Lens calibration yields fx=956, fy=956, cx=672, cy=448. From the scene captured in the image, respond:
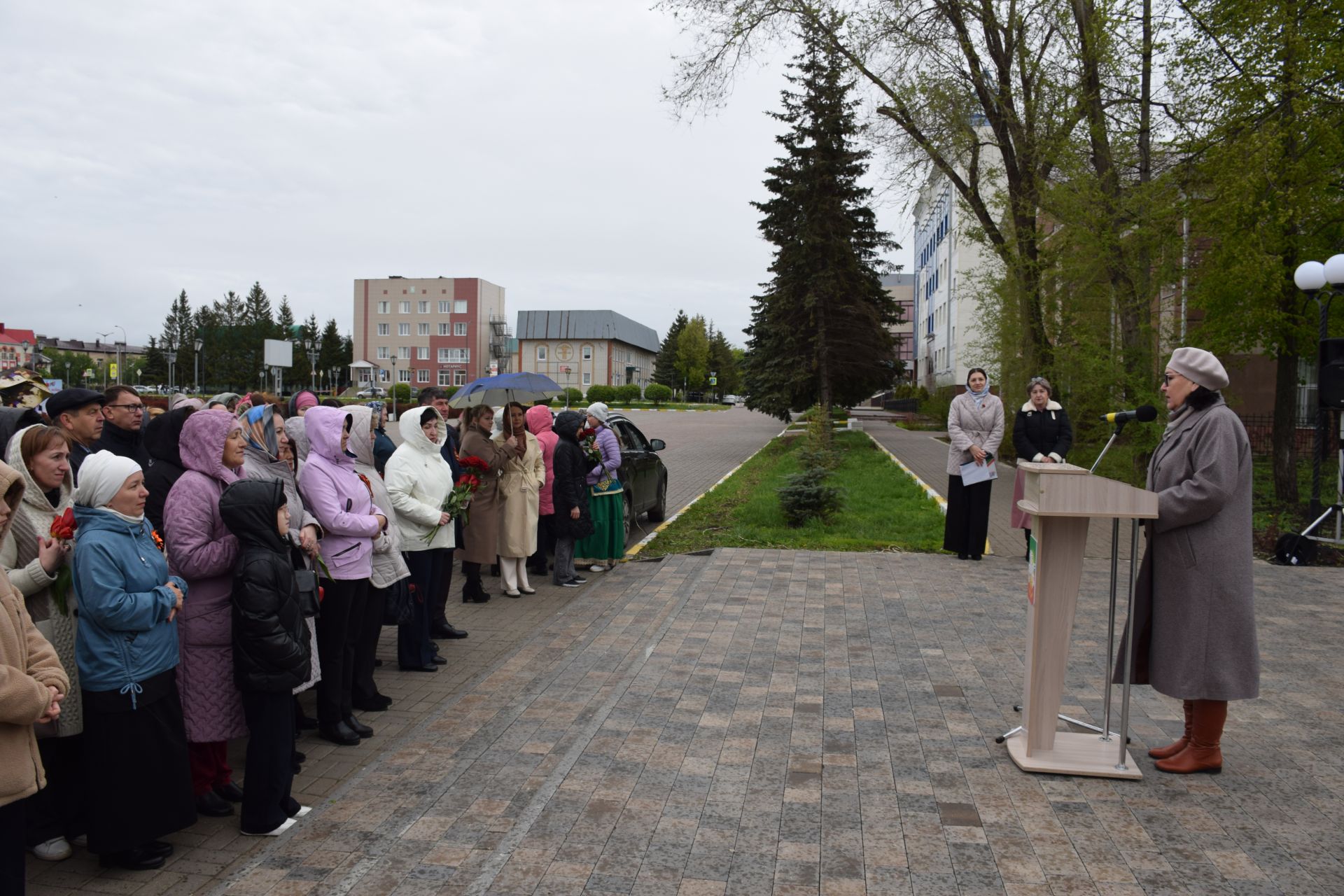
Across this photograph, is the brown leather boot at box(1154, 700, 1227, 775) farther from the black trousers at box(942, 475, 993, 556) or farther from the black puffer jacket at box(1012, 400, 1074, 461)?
the black trousers at box(942, 475, 993, 556)

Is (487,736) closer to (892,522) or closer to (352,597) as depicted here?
(352,597)

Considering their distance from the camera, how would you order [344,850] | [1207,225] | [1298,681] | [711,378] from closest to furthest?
[344,850] < [1298,681] < [1207,225] < [711,378]

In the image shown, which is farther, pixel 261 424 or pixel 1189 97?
pixel 1189 97

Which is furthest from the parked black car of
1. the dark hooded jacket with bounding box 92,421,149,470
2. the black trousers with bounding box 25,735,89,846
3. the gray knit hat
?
the black trousers with bounding box 25,735,89,846

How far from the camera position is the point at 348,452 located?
5445 mm

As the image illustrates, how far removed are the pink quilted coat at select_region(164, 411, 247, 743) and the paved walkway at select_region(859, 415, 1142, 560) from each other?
7.29m

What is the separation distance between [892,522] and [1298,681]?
7310 millimetres

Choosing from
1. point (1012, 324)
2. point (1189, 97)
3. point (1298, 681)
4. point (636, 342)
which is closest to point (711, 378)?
point (636, 342)

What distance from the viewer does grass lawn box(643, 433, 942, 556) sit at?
1164 cm

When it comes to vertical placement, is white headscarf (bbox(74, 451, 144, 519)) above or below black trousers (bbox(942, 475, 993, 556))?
above

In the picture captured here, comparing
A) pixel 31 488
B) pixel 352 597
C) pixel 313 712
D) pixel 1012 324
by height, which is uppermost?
pixel 1012 324

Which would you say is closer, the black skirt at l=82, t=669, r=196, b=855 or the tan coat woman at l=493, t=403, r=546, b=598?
the black skirt at l=82, t=669, r=196, b=855

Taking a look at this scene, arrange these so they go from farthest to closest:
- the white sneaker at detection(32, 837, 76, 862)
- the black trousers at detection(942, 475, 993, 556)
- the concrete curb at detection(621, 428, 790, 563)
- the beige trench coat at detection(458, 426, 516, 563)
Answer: the concrete curb at detection(621, 428, 790, 563) < the black trousers at detection(942, 475, 993, 556) < the beige trench coat at detection(458, 426, 516, 563) < the white sneaker at detection(32, 837, 76, 862)

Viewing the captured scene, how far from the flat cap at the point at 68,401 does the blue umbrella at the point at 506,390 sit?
22.3 ft
